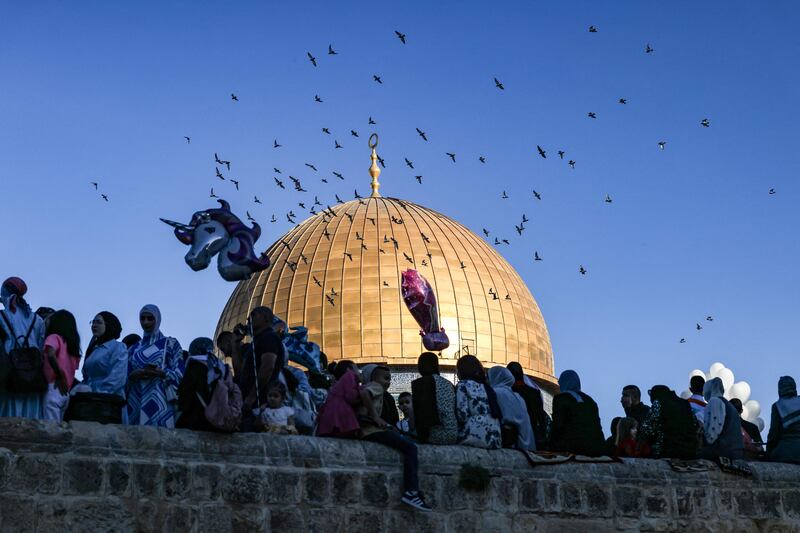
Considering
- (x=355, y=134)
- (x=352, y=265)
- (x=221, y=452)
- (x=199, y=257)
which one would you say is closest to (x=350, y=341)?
(x=352, y=265)

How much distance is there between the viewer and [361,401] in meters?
9.34

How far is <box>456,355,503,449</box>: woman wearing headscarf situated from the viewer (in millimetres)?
9891

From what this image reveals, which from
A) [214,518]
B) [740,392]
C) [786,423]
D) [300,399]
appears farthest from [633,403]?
[740,392]

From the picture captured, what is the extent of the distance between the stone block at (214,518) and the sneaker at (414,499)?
1282 mm

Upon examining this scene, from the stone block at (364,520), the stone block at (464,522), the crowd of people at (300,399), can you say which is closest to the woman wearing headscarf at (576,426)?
the crowd of people at (300,399)

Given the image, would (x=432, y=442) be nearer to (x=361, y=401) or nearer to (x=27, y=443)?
(x=361, y=401)

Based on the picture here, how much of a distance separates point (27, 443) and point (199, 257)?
3186mm

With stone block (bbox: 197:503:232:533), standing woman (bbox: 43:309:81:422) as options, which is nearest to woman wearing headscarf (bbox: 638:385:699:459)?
stone block (bbox: 197:503:232:533)

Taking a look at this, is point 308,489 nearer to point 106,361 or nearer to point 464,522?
point 464,522

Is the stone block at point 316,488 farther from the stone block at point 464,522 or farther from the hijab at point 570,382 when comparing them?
the hijab at point 570,382

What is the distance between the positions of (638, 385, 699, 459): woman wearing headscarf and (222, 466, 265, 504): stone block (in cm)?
381

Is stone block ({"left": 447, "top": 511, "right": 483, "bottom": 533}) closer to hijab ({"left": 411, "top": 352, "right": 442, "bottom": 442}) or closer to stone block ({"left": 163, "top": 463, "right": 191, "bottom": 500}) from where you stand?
hijab ({"left": 411, "top": 352, "right": 442, "bottom": 442})

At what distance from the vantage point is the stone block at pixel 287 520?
28.1ft

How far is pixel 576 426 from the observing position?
34.7 feet
